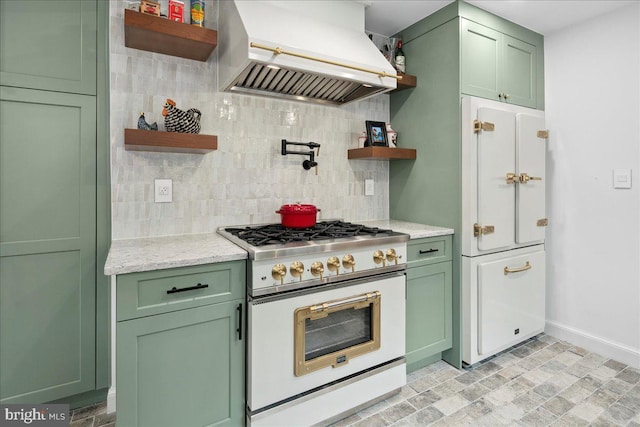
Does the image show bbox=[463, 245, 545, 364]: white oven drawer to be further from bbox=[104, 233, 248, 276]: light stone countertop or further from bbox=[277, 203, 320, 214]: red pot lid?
bbox=[104, 233, 248, 276]: light stone countertop

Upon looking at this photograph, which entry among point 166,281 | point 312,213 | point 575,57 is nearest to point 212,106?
point 312,213

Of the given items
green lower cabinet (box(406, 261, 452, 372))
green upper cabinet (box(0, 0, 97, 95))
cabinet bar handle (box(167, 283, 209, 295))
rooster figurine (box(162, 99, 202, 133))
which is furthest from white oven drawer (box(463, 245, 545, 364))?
green upper cabinet (box(0, 0, 97, 95))

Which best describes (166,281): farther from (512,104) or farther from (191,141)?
(512,104)

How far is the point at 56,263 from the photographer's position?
171cm

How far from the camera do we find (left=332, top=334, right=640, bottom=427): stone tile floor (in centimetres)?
177

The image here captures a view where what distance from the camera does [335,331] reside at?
1.75 m

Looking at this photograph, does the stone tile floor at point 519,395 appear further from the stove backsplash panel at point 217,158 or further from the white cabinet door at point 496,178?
the stove backsplash panel at point 217,158

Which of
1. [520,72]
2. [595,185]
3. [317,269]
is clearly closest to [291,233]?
[317,269]

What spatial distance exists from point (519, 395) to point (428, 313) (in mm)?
649

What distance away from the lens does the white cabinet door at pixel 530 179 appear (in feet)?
7.84

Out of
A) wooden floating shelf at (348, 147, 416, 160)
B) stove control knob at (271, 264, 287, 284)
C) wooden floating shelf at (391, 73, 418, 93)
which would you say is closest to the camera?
stove control knob at (271, 264, 287, 284)

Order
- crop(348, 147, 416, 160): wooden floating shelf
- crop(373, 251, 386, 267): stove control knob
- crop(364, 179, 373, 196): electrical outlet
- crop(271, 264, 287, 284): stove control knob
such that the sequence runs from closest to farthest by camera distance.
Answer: crop(271, 264, 287, 284): stove control knob
crop(373, 251, 386, 267): stove control knob
crop(348, 147, 416, 160): wooden floating shelf
crop(364, 179, 373, 196): electrical outlet

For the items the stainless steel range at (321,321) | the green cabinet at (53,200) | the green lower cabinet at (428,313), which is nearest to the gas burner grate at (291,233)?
the stainless steel range at (321,321)

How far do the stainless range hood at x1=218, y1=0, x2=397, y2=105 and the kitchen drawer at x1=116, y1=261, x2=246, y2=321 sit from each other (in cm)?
100
